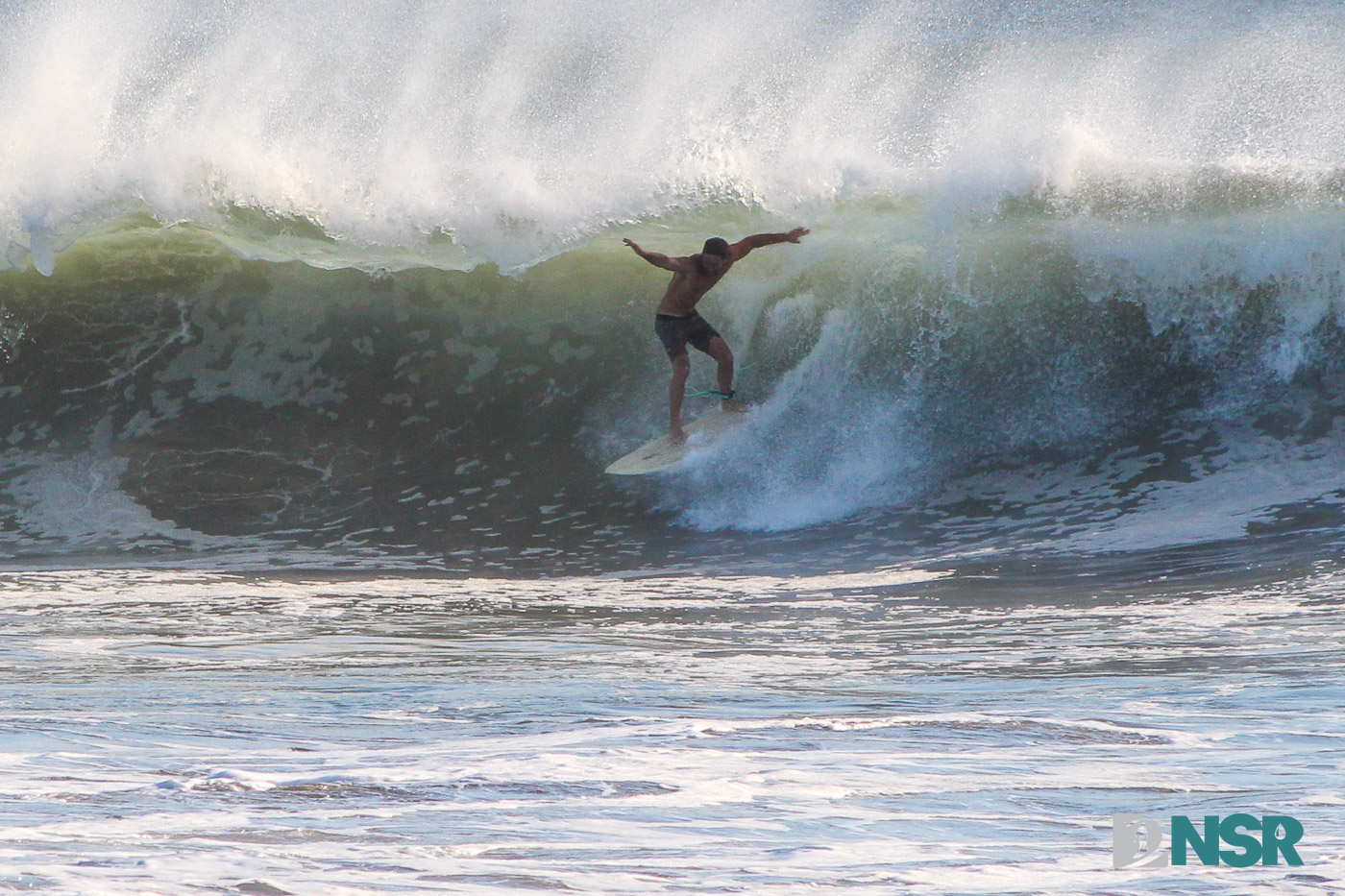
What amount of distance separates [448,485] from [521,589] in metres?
1.85

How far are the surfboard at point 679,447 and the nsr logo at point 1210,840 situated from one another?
475 cm

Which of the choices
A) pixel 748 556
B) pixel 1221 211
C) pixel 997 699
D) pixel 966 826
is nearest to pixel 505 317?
pixel 748 556

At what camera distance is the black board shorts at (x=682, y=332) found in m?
6.94

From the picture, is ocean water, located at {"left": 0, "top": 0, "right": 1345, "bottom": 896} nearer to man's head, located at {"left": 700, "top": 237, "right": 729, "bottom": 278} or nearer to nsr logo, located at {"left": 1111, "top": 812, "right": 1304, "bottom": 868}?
nsr logo, located at {"left": 1111, "top": 812, "right": 1304, "bottom": 868}

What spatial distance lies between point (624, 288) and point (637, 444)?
1407 mm

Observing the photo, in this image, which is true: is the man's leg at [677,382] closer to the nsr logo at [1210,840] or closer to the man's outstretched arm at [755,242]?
the man's outstretched arm at [755,242]

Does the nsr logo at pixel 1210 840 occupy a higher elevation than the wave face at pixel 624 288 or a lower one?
lower

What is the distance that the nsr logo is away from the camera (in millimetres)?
2256

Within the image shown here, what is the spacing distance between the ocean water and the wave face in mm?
36

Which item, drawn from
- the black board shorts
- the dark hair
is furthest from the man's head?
the black board shorts

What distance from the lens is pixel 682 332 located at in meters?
6.95

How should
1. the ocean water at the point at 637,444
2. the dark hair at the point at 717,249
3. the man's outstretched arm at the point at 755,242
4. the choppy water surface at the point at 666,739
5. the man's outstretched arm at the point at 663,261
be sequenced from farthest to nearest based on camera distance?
the dark hair at the point at 717,249 → the man's outstretched arm at the point at 755,242 → the man's outstretched arm at the point at 663,261 → the ocean water at the point at 637,444 → the choppy water surface at the point at 666,739

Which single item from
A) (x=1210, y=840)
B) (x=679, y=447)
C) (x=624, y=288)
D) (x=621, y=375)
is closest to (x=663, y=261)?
(x=679, y=447)

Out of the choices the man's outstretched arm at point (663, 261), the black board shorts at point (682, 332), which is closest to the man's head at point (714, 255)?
the man's outstretched arm at point (663, 261)
